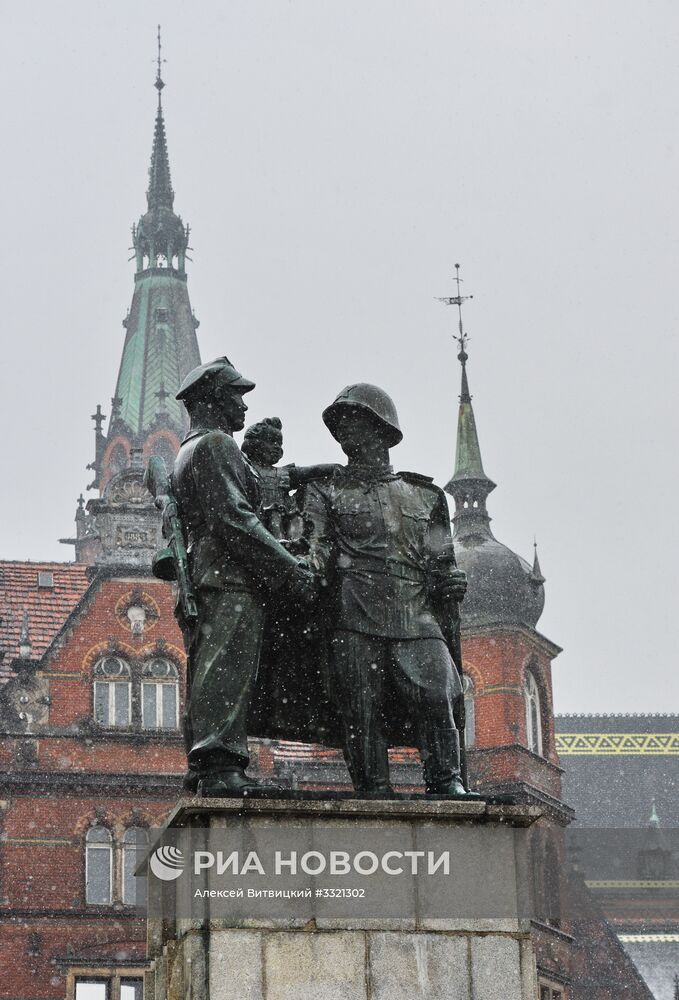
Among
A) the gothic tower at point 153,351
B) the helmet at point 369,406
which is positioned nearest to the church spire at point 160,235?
the gothic tower at point 153,351

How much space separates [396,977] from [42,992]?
23.9 m

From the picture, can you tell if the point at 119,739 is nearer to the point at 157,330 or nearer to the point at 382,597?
the point at 382,597

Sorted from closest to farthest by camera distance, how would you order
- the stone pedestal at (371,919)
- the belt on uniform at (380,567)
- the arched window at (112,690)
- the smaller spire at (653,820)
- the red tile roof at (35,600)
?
1. the stone pedestal at (371,919)
2. the belt on uniform at (380,567)
3. the arched window at (112,690)
4. the red tile roof at (35,600)
5. the smaller spire at (653,820)

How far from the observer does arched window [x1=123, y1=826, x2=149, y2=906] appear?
31.5 meters

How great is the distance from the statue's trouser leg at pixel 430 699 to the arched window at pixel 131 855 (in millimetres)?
23298

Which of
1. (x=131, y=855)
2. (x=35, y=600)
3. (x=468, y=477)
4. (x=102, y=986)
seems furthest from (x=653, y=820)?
(x=102, y=986)

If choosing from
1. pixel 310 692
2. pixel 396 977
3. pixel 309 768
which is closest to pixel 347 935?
pixel 396 977

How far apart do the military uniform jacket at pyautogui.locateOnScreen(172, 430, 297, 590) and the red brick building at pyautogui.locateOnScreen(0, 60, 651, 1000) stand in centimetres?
2290

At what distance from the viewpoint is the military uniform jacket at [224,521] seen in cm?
877

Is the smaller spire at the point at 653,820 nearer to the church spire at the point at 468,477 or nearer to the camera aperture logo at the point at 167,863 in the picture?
the church spire at the point at 468,477

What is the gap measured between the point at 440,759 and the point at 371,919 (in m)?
0.95

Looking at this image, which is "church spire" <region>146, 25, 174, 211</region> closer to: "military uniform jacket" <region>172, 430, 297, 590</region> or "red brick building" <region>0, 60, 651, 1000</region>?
"red brick building" <region>0, 60, 651, 1000</region>

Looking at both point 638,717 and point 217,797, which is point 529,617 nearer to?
point 638,717

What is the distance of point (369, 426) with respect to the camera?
31.3ft
